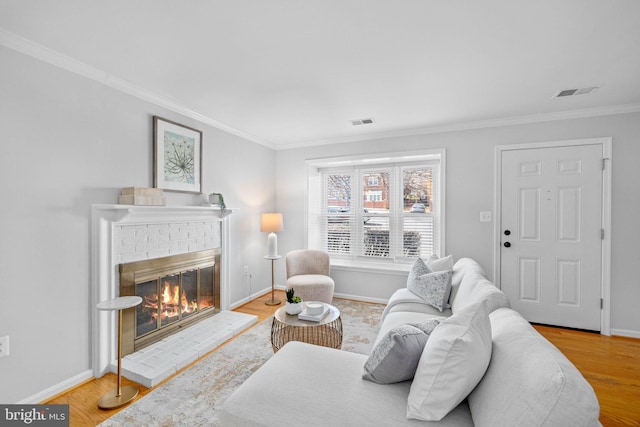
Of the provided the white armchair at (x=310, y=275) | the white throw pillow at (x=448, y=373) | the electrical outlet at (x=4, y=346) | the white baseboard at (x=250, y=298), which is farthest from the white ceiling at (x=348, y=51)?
the white baseboard at (x=250, y=298)

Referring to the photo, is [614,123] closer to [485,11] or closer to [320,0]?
[485,11]

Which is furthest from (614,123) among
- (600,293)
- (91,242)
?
(91,242)

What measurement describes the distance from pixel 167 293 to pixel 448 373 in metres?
2.76

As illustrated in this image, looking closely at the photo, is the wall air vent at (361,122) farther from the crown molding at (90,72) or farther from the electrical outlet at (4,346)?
the electrical outlet at (4,346)

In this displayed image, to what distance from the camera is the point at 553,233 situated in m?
3.35

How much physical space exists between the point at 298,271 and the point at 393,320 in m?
1.98

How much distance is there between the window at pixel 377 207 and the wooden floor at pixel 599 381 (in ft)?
5.38

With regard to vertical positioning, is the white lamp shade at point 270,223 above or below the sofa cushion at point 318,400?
above

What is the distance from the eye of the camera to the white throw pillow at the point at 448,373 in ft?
3.80

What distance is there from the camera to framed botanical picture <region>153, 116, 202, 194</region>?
288 cm

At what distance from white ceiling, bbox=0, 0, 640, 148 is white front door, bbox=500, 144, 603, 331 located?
61 centimetres

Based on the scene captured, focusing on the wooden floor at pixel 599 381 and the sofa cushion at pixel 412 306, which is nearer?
the wooden floor at pixel 599 381

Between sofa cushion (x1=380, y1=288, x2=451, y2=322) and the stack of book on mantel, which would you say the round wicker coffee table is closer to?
sofa cushion (x1=380, y1=288, x2=451, y2=322)

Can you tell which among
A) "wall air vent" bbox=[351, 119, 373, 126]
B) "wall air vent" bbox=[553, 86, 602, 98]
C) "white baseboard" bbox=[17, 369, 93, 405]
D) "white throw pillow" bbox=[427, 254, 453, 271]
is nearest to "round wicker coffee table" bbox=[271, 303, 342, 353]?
"white throw pillow" bbox=[427, 254, 453, 271]
